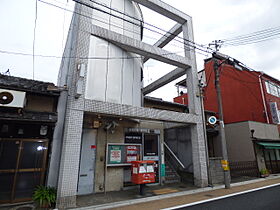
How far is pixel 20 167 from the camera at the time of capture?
20.1 ft

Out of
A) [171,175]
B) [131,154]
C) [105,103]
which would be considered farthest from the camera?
[171,175]

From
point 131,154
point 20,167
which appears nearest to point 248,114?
point 131,154

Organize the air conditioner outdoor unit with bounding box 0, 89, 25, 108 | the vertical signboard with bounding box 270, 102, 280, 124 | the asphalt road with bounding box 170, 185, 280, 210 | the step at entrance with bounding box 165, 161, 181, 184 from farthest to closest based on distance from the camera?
the vertical signboard with bounding box 270, 102, 280, 124
the step at entrance with bounding box 165, 161, 181, 184
the air conditioner outdoor unit with bounding box 0, 89, 25, 108
the asphalt road with bounding box 170, 185, 280, 210

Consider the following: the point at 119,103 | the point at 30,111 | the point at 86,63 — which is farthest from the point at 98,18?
the point at 30,111

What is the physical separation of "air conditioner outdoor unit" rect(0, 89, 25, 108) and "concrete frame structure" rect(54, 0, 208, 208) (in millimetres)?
1587

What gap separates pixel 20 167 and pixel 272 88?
21.7 m

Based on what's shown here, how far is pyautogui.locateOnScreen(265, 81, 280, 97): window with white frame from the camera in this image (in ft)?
52.6

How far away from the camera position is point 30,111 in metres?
6.35

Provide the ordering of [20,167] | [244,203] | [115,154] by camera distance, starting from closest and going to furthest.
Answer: [244,203]
[20,167]
[115,154]

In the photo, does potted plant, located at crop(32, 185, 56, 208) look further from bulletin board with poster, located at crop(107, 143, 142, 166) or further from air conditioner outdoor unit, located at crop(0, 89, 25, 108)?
air conditioner outdoor unit, located at crop(0, 89, 25, 108)

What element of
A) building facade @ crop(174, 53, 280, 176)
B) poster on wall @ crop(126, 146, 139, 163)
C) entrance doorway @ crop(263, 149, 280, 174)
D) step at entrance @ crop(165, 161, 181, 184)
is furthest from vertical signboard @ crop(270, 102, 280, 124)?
poster on wall @ crop(126, 146, 139, 163)

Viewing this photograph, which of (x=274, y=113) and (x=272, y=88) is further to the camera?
(x=272, y=88)

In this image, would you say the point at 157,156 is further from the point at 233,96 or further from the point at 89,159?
the point at 233,96

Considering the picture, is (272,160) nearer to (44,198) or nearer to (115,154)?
(115,154)
